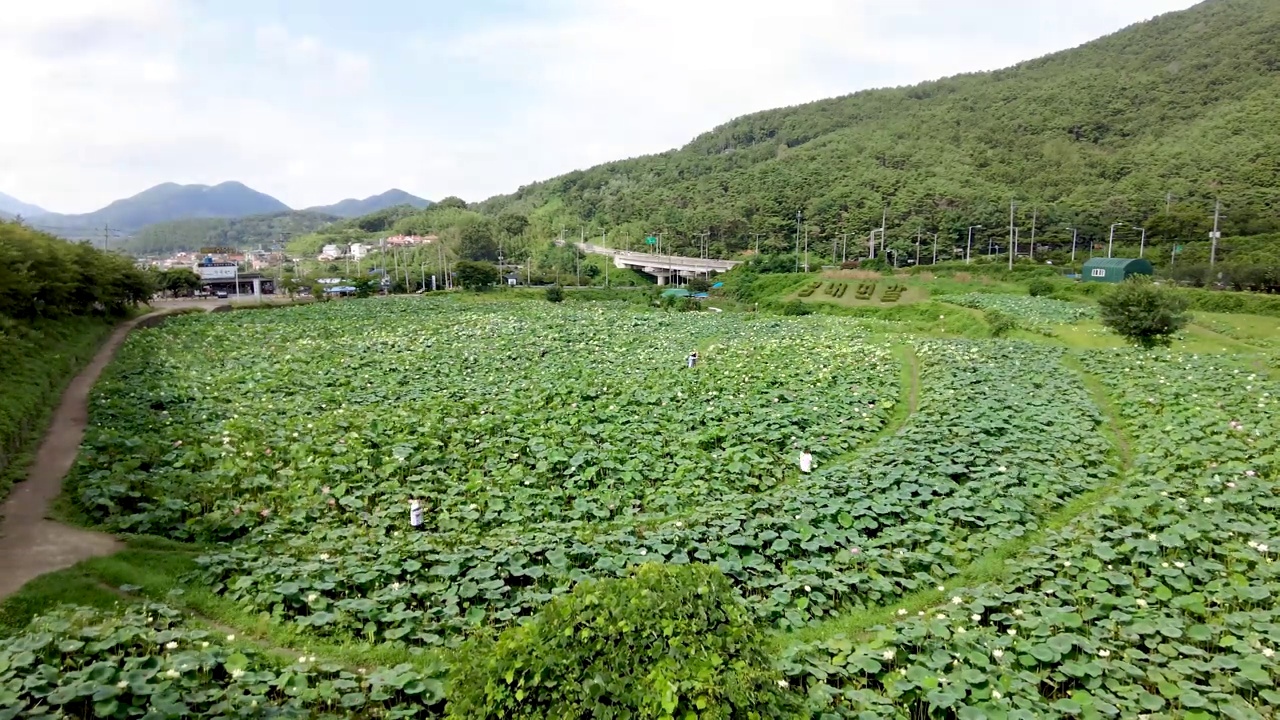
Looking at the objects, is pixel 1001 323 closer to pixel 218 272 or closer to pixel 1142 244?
pixel 1142 244

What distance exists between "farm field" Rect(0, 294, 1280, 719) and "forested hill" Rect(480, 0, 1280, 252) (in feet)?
209

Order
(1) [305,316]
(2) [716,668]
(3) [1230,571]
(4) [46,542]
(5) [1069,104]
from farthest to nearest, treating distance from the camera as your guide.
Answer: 1. (5) [1069,104]
2. (1) [305,316]
3. (4) [46,542]
4. (3) [1230,571]
5. (2) [716,668]

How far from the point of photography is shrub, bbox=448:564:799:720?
4148mm

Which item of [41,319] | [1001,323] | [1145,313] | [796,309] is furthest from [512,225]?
[1145,313]

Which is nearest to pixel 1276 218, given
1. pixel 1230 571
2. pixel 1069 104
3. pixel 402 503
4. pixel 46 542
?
pixel 1069 104

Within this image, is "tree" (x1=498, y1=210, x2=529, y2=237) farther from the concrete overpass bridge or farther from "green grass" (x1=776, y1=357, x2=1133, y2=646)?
"green grass" (x1=776, y1=357, x2=1133, y2=646)

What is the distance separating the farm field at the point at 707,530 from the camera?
588 centimetres

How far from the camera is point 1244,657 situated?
19.8 feet

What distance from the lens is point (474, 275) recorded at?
62.1 metres

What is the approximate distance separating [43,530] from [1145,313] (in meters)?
30.5

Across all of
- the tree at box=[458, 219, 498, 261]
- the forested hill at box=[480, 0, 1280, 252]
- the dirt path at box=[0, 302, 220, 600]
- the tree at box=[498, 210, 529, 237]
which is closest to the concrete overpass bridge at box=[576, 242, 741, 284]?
the forested hill at box=[480, 0, 1280, 252]

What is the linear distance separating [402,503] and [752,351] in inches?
639

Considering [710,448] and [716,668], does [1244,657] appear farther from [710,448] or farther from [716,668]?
[710,448]

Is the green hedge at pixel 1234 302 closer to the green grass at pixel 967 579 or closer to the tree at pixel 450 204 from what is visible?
the green grass at pixel 967 579
